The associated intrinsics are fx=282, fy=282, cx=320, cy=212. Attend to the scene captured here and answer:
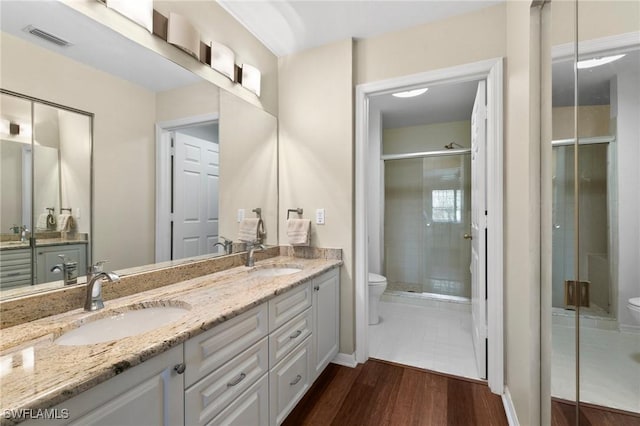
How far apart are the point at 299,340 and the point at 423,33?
226 centimetres

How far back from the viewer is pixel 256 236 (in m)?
→ 2.24

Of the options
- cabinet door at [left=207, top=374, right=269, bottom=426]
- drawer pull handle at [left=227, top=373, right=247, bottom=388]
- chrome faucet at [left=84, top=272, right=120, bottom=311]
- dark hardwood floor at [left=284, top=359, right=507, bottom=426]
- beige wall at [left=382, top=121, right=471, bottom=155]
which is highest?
beige wall at [left=382, top=121, right=471, bottom=155]

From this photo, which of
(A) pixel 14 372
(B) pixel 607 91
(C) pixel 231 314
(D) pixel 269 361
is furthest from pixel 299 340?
(B) pixel 607 91

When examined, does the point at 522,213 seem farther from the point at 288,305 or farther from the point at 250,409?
the point at 250,409

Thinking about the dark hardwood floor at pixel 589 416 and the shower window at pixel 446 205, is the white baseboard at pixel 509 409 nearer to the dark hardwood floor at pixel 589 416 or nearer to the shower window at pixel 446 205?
the dark hardwood floor at pixel 589 416

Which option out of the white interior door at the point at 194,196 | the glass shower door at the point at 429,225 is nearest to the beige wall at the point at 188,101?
the white interior door at the point at 194,196

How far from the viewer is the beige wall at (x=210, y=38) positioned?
1281 millimetres

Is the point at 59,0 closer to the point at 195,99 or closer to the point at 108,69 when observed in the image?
the point at 108,69

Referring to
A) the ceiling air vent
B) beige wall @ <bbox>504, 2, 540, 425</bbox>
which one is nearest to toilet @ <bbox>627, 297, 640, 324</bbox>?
beige wall @ <bbox>504, 2, 540, 425</bbox>

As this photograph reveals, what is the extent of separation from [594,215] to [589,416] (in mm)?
630

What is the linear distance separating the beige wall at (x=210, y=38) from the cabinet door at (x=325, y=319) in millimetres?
1489

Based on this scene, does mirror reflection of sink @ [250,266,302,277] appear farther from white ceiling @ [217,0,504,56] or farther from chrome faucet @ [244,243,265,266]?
white ceiling @ [217,0,504,56]

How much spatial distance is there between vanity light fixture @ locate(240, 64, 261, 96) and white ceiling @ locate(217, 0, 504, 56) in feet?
0.91

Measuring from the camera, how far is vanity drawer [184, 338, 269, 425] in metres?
0.97
